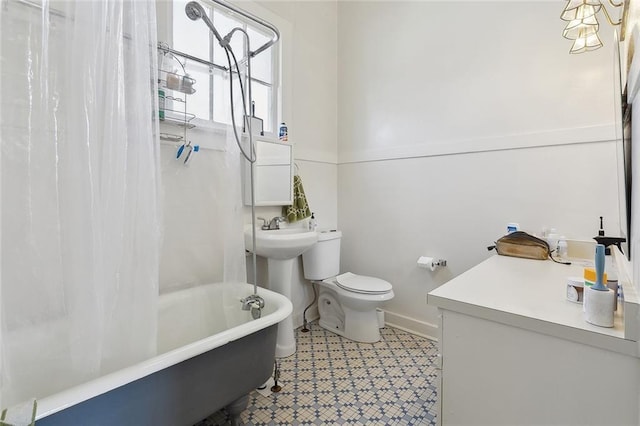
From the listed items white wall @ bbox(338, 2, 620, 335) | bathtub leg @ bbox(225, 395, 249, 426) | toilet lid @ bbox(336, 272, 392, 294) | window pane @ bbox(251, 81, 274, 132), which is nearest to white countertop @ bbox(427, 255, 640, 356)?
white wall @ bbox(338, 2, 620, 335)

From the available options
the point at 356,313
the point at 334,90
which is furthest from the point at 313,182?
the point at 356,313

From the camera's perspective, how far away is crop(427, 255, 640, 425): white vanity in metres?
0.76

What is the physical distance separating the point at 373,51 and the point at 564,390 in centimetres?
255

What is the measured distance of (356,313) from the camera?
88.2 inches

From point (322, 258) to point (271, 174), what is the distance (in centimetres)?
75

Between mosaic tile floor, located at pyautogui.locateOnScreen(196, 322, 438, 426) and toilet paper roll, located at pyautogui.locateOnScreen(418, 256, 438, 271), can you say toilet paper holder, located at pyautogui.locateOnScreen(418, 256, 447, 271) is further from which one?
mosaic tile floor, located at pyautogui.locateOnScreen(196, 322, 438, 426)

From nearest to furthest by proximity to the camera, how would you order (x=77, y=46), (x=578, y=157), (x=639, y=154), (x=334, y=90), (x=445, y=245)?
(x=639, y=154) → (x=77, y=46) → (x=578, y=157) → (x=445, y=245) → (x=334, y=90)

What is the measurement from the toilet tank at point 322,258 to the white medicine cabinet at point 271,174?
40cm

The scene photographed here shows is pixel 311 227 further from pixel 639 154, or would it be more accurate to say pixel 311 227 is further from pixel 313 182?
pixel 639 154

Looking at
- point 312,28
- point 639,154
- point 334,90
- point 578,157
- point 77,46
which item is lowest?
point 639,154

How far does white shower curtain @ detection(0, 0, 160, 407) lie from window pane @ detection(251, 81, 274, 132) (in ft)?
3.87

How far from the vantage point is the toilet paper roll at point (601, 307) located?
2.56 ft

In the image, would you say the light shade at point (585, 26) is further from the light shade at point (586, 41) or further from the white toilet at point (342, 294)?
the white toilet at point (342, 294)

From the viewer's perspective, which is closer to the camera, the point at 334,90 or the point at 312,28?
the point at 312,28
